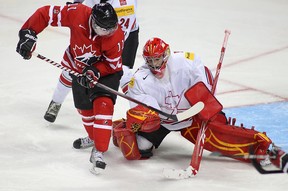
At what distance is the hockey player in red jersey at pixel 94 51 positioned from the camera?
Answer: 12.1 feet

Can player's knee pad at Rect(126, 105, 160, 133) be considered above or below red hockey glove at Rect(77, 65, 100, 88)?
below

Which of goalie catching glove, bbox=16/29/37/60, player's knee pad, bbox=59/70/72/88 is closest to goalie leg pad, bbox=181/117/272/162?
player's knee pad, bbox=59/70/72/88

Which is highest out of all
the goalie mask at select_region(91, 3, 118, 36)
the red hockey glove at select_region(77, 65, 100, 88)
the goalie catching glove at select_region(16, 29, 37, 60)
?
the goalie mask at select_region(91, 3, 118, 36)

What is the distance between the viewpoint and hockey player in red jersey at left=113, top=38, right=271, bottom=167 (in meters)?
3.82

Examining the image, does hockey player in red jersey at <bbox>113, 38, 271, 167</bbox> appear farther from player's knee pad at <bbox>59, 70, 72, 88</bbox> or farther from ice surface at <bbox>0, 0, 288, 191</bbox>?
player's knee pad at <bbox>59, 70, 72, 88</bbox>

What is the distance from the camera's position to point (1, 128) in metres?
4.32

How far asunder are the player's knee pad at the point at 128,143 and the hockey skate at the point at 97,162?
0.59ft

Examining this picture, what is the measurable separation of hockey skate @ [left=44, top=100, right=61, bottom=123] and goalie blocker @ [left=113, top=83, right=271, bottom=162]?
0.56 meters

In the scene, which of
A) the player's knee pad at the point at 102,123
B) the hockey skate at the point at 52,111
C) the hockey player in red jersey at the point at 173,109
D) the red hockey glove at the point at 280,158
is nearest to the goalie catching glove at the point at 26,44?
the player's knee pad at the point at 102,123

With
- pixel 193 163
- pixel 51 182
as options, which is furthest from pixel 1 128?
pixel 193 163

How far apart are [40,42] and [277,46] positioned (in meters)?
1.92

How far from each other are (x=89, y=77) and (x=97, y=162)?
43 cm

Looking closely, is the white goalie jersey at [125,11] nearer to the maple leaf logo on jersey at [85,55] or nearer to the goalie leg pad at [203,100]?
the maple leaf logo on jersey at [85,55]

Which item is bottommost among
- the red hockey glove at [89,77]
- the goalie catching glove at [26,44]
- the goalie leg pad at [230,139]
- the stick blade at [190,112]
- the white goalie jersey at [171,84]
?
the goalie leg pad at [230,139]
